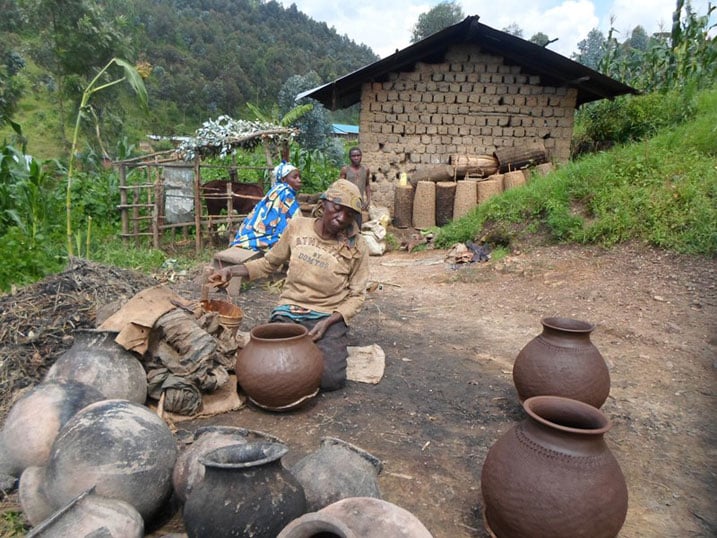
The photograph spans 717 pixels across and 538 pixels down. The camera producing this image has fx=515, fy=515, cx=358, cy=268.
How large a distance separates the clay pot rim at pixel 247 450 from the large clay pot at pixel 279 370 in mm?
1139

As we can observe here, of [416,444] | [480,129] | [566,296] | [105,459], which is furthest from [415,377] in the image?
[480,129]

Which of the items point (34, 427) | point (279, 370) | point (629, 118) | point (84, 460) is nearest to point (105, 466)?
point (84, 460)

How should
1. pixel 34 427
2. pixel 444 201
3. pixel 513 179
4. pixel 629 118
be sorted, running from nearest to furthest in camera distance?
pixel 34 427, pixel 513 179, pixel 444 201, pixel 629 118

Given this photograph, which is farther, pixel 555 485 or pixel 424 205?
pixel 424 205

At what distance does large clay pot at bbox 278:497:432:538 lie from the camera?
1.77 meters

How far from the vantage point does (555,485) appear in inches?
83.7

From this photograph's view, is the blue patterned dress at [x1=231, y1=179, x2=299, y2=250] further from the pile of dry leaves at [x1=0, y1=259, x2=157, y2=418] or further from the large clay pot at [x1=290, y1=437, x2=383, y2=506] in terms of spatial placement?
the large clay pot at [x1=290, y1=437, x2=383, y2=506]

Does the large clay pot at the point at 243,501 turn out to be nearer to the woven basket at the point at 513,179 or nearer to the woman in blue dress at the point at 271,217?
the woman in blue dress at the point at 271,217

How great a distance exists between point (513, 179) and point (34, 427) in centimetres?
968

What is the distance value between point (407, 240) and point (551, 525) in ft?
28.0

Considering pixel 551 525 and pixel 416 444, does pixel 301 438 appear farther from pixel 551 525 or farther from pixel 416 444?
pixel 551 525

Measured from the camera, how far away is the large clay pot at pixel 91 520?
76.2 inches

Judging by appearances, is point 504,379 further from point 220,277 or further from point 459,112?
point 459,112

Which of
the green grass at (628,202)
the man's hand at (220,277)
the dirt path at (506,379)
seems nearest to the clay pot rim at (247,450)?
the dirt path at (506,379)
